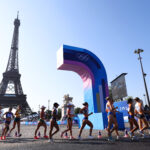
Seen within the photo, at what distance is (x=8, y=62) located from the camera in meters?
58.8

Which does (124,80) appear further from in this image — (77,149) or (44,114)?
(77,149)

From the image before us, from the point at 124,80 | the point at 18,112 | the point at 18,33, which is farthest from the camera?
the point at 18,33

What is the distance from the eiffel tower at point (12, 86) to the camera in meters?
55.4

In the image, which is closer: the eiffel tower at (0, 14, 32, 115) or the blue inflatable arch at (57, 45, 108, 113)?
the blue inflatable arch at (57, 45, 108, 113)

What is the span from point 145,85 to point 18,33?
60.5m

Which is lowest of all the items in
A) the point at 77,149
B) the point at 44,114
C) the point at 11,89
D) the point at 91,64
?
the point at 77,149

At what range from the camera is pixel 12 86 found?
60219 mm

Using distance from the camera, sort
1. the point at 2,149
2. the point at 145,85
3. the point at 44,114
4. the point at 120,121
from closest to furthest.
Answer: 1. the point at 2,149
2. the point at 44,114
3. the point at 120,121
4. the point at 145,85

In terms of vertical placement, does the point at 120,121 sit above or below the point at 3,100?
below

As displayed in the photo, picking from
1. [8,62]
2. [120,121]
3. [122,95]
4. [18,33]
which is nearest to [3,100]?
[8,62]

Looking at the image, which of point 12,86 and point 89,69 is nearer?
point 89,69

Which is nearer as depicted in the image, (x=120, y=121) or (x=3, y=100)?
(x=120, y=121)

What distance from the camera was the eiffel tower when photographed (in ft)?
182

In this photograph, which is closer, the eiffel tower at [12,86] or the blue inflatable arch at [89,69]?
the blue inflatable arch at [89,69]
